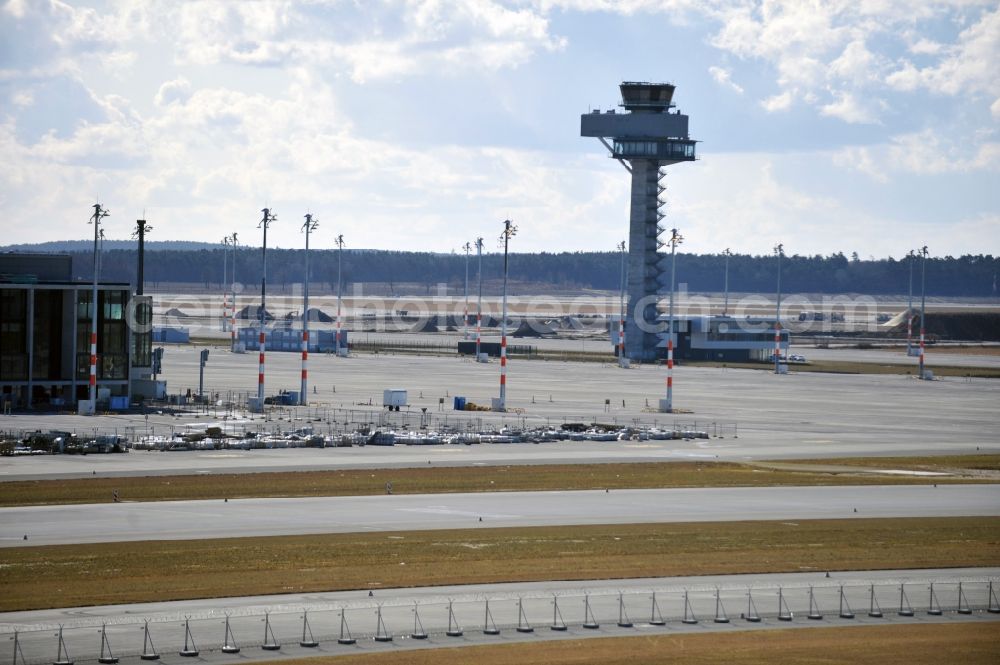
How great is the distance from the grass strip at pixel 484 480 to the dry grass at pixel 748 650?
25701 millimetres

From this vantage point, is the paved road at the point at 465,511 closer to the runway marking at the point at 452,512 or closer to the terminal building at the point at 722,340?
the runway marking at the point at 452,512

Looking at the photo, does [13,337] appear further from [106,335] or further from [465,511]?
[465,511]

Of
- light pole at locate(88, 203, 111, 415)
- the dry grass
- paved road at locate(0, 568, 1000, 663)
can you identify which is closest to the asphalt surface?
light pole at locate(88, 203, 111, 415)

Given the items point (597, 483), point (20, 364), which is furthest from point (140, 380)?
point (597, 483)

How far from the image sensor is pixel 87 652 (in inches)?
1351

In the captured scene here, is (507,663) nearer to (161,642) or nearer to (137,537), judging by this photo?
(161,642)

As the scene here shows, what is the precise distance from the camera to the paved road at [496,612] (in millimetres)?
35938

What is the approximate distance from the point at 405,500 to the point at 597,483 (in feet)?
37.5

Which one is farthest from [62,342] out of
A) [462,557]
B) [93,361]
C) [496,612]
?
[496,612]

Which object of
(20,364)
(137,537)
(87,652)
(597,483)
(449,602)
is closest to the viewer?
(87,652)

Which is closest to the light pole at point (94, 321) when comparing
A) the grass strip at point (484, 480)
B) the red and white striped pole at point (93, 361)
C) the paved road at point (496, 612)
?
the red and white striped pole at point (93, 361)

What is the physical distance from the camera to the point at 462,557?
47.4 metres

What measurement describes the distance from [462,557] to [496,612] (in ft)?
24.8

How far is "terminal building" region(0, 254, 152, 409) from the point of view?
3730 inches
